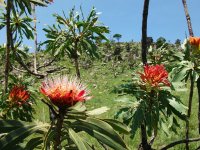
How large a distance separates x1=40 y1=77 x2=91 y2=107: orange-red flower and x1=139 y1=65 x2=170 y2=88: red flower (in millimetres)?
1056

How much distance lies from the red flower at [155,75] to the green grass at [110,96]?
6.14m

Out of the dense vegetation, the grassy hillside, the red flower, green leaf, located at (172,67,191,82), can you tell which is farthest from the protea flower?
the grassy hillside

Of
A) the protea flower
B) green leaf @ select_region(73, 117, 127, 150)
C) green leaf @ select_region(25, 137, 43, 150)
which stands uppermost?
the protea flower

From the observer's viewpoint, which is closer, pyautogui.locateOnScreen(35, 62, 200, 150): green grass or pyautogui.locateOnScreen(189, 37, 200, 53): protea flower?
pyautogui.locateOnScreen(189, 37, 200, 53): protea flower

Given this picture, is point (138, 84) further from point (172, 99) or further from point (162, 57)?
point (162, 57)

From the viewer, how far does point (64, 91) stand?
2.09m

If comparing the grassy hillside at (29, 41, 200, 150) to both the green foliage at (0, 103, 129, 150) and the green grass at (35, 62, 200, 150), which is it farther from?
the green foliage at (0, 103, 129, 150)

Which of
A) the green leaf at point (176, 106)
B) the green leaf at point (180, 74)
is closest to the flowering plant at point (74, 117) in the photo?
the green leaf at point (176, 106)

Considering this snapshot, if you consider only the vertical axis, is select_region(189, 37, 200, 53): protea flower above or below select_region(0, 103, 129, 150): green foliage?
above

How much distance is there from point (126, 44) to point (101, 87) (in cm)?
2465

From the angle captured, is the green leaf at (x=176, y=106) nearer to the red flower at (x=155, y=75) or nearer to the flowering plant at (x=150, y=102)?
the flowering plant at (x=150, y=102)

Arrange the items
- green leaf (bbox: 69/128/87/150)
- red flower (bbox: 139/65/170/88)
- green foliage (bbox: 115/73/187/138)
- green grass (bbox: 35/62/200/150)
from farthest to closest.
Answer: green grass (bbox: 35/62/200/150)
green foliage (bbox: 115/73/187/138)
red flower (bbox: 139/65/170/88)
green leaf (bbox: 69/128/87/150)

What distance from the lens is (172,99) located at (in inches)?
135

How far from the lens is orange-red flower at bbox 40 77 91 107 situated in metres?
2.07
